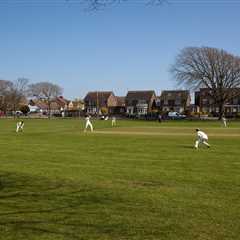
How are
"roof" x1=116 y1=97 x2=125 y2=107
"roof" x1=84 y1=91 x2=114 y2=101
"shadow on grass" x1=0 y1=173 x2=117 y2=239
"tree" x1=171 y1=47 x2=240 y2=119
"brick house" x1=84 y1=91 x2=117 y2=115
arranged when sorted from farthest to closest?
Answer: "roof" x1=116 y1=97 x2=125 y2=107 < "roof" x1=84 y1=91 x2=114 y2=101 < "brick house" x1=84 y1=91 x2=117 y2=115 < "tree" x1=171 y1=47 x2=240 y2=119 < "shadow on grass" x1=0 y1=173 x2=117 y2=239

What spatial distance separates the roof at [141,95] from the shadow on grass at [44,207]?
491 feet

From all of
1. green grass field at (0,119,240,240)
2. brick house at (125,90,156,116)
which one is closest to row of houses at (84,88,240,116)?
brick house at (125,90,156,116)

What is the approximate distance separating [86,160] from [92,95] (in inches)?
6041

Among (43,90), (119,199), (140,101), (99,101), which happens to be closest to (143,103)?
(140,101)

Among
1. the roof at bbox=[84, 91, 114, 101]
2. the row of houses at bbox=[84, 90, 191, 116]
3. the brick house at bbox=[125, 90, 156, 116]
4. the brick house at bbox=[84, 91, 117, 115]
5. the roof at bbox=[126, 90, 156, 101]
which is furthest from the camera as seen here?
the roof at bbox=[84, 91, 114, 101]

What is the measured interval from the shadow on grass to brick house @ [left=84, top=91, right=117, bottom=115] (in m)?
152

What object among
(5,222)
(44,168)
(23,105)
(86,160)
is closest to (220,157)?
(86,160)

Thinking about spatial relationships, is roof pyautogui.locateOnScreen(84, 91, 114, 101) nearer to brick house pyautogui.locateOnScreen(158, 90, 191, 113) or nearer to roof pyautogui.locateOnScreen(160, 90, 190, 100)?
brick house pyautogui.locateOnScreen(158, 90, 191, 113)

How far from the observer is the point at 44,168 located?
16.6 metres

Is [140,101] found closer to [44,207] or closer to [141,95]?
[141,95]

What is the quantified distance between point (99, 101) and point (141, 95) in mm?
15017

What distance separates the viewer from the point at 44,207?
9891mm

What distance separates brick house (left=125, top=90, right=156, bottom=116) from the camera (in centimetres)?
16100

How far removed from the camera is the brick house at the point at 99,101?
167625mm
